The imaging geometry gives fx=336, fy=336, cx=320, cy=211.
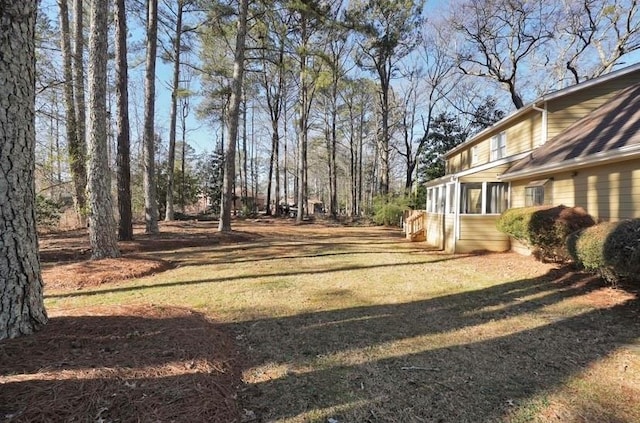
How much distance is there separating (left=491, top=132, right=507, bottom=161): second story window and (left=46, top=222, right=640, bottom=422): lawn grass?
7.30 meters

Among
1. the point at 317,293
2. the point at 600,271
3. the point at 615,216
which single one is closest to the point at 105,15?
the point at 317,293

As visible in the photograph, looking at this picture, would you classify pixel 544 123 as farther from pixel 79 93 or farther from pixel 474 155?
pixel 79 93

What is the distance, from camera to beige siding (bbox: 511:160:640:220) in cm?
620

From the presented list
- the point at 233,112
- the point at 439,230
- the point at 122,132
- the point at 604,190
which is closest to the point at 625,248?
the point at 604,190

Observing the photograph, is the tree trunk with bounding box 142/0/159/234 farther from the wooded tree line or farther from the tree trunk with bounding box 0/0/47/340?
the tree trunk with bounding box 0/0/47/340

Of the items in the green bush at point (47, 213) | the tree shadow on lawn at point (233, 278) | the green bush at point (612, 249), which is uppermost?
the green bush at point (47, 213)

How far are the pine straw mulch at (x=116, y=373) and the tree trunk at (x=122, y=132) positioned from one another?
5.96m

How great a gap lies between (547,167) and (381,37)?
1530 cm

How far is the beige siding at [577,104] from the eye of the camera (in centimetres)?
997

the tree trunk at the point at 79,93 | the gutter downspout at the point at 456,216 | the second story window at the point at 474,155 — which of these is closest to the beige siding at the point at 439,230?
the gutter downspout at the point at 456,216

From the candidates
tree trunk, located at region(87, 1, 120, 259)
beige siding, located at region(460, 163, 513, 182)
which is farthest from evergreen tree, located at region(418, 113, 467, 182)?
tree trunk, located at region(87, 1, 120, 259)

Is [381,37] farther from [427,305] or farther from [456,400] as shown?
[456,400]

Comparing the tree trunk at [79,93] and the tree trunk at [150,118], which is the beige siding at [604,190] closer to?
the tree trunk at [150,118]

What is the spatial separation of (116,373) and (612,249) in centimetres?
602
